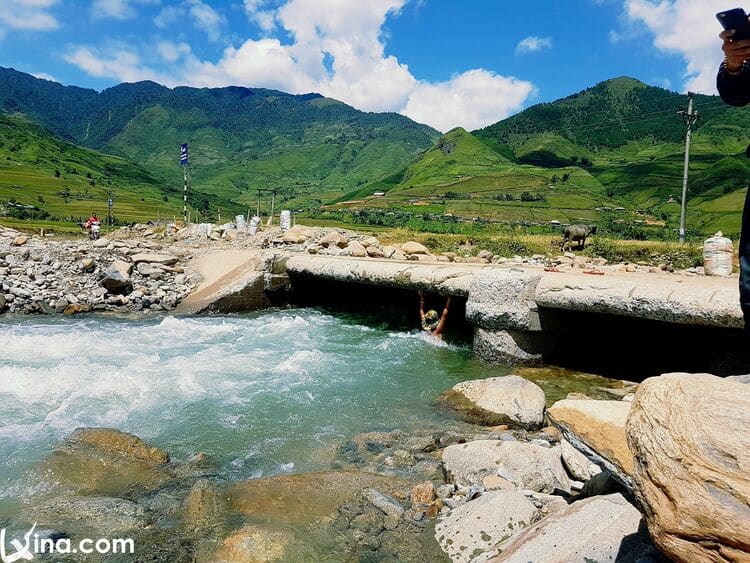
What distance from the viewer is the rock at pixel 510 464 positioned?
5.21 meters

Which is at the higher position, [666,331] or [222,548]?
[666,331]

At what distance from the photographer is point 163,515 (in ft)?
15.7

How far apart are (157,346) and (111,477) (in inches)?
243

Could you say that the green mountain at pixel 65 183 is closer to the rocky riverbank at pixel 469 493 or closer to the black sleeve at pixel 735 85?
the rocky riverbank at pixel 469 493

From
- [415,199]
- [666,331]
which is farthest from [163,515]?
[415,199]

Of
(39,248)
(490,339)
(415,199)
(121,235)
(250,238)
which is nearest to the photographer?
(490,339)

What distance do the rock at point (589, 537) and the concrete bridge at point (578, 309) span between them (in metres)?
4.62

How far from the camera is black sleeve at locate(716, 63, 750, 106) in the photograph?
289cm

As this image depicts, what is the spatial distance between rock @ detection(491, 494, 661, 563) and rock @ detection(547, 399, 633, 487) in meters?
0.34

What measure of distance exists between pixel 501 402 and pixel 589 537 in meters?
3.77

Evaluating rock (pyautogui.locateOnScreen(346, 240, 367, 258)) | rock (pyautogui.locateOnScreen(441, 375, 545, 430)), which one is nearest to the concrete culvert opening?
rock (pyautogui.locateOnScreen(346, 240, 367, 258))

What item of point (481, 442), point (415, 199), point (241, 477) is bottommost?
point (241, 477)

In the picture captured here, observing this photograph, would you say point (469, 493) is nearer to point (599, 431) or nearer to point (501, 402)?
point (599, 431)

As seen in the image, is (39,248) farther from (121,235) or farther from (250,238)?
(121,235)
